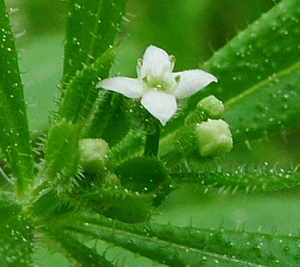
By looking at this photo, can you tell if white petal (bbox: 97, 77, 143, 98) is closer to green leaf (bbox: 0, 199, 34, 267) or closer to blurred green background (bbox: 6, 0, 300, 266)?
green leaf (bbox: 0, 199, 34, 267)

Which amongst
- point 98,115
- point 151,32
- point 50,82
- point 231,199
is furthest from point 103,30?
point 151,32

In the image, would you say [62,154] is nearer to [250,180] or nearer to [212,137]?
[212,137]

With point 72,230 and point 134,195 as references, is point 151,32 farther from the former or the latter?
point 134,195

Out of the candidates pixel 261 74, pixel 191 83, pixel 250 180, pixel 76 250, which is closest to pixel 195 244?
pixel 76 250

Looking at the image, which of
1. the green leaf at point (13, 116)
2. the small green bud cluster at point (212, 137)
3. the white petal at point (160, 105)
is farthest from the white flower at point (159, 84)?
the green leaf at point (13, 116)

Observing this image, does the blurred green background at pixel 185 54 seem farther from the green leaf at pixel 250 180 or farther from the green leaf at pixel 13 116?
the green leaf at pixel 250 180

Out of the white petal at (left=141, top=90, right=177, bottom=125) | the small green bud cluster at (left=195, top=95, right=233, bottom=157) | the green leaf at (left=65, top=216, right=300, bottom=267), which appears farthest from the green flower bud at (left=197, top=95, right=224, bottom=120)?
the green leaf at (left=65, top=216, right=300, bottom=267)
